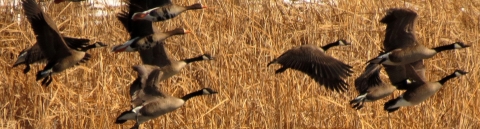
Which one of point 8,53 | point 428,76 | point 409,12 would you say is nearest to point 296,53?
point 409,12

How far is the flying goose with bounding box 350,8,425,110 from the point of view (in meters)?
7.12

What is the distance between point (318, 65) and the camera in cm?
725

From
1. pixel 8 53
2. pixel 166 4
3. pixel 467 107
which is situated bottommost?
pixel 467 107

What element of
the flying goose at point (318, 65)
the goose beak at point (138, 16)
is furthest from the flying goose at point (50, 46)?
the flying goose at point (318, 65)

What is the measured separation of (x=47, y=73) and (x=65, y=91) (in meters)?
0.72

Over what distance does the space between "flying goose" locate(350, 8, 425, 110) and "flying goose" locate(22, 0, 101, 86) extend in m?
2.15

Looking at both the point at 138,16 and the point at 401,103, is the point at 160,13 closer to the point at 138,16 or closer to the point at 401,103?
the point at 138,16

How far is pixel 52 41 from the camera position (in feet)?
22.0

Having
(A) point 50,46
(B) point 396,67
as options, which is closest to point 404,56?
Answer: (B) point 396,67

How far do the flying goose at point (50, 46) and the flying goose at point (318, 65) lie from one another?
151cm

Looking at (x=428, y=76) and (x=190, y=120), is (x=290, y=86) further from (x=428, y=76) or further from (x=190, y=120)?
(x=428, y=76)

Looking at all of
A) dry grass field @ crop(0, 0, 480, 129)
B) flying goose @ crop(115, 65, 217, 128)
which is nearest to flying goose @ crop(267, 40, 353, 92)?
dry grass field @ crop(0, 0, 480, 129)

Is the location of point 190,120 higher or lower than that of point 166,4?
lower

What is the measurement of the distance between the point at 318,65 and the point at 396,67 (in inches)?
33.0
